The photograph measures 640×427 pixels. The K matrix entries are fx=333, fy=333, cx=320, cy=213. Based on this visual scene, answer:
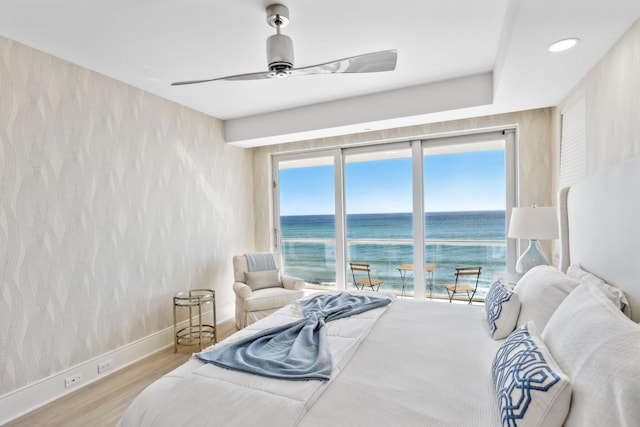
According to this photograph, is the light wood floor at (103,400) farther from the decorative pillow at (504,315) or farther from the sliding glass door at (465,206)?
the sliding glass door at (465,206)

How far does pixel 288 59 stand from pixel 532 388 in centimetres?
189

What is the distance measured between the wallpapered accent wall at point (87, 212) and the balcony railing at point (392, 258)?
1.42 meters

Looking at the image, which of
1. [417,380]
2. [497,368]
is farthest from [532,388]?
[417,380]

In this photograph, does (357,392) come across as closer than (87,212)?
Yes

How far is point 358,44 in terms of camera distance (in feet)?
8.12

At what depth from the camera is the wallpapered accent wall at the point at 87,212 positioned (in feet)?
7.50

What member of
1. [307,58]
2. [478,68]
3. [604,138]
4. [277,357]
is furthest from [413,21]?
[277,357]

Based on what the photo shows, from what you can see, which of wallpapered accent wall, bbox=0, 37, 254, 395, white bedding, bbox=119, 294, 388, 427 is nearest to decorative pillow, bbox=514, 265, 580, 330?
white bedding, bbox=119, 294, 388, 427

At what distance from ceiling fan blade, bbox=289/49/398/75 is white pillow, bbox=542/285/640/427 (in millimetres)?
1553

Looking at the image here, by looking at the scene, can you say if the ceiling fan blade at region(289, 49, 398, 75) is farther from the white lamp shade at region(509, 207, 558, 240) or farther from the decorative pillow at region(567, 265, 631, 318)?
the white lamp shade at region(509, 207, 558, 240)

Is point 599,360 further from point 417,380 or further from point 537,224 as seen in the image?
point 537,224

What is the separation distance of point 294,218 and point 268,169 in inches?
32.3

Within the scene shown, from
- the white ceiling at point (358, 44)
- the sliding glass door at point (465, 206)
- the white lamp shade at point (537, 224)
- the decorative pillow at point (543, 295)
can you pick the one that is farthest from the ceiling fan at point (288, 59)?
the sliding glass door at point (465, 206)

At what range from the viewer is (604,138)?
215cm
